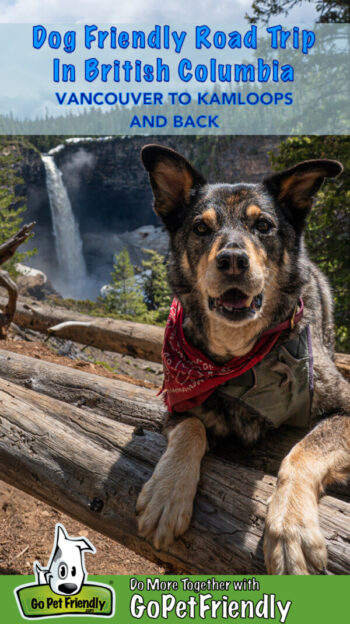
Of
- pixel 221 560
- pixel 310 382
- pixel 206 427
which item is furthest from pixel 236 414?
pixel 221 560

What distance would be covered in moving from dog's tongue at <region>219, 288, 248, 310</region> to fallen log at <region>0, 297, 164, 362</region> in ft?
14.3

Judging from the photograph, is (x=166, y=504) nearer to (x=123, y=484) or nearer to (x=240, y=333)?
(x=123, y=484)

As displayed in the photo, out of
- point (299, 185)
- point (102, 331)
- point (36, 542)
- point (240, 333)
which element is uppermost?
point (299, 185)

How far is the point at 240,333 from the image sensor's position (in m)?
2.87

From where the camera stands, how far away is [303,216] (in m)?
3.23

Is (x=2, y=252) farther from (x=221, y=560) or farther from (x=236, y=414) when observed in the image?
(x=221, y=560)

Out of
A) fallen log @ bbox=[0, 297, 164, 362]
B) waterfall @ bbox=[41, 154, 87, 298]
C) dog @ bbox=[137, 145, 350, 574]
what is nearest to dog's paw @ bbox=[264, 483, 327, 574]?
dog @ bbox=[137, 145, 350, 574]

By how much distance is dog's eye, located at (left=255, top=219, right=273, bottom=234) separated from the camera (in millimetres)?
2953

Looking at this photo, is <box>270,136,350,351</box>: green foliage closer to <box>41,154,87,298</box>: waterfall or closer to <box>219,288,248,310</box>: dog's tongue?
<box>219,288,248,310</box>: dog's tongue

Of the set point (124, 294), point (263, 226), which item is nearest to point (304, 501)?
point (263, 226)

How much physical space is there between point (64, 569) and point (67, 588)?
8 centimetres

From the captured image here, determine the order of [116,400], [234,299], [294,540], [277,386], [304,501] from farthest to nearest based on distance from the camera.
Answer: [116,400], [277,386], [234,299], [304,501], [294,540]

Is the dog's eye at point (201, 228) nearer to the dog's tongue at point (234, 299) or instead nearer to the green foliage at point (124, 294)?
the dog's tongue at point (234, 299)

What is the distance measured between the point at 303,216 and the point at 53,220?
4687 cm
